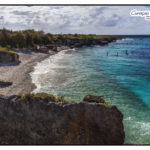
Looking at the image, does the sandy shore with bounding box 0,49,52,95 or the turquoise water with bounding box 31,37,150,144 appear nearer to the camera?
the turquoise water with bounding box 31,37,150,144

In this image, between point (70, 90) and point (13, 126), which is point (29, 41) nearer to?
point (70, 90)

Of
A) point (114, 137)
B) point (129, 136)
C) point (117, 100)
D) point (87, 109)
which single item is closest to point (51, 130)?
point (87, 109)

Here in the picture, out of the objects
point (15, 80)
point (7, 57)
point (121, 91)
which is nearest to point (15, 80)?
point (15, 80)

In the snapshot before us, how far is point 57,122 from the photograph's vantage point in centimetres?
974

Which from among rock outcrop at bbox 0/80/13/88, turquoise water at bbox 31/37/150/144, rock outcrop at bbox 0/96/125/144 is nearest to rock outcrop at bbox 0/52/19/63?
turquoise water at bbox 31/37/150/144

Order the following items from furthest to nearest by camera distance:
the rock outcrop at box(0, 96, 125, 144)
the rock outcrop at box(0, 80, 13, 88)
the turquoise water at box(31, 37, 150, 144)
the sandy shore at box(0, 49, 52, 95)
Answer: the rock outcrop at box(0, 80, 13, 88), the sandy shore at box(0, 49, 52, 95), the turquoise water at box(31, 37, 150, 144), the rock outcrop at box(0, 96, 125, 144)

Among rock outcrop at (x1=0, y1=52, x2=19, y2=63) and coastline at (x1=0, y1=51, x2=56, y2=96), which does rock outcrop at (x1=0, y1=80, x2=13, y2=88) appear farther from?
rock outcrop at (x1=0, y1=52, x2=19, y2=63)

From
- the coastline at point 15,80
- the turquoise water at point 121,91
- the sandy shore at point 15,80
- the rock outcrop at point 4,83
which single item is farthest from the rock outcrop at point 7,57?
the rock outcrop at point 4,83

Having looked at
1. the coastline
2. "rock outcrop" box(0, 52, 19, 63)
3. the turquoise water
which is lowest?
the turquoise water

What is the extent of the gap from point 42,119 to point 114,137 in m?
4.27

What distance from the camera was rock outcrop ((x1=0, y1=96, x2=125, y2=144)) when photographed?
30.7 feet

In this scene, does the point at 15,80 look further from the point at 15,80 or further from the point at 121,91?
the point at 121,91

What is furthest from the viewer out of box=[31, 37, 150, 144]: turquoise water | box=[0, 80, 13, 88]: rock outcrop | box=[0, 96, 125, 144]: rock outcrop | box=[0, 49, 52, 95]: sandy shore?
box=[0, 80, 13, 88]: rock outcrop

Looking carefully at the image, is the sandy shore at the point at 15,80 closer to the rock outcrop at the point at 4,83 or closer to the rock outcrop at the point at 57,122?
the rock outcrop at the point at 4,83
